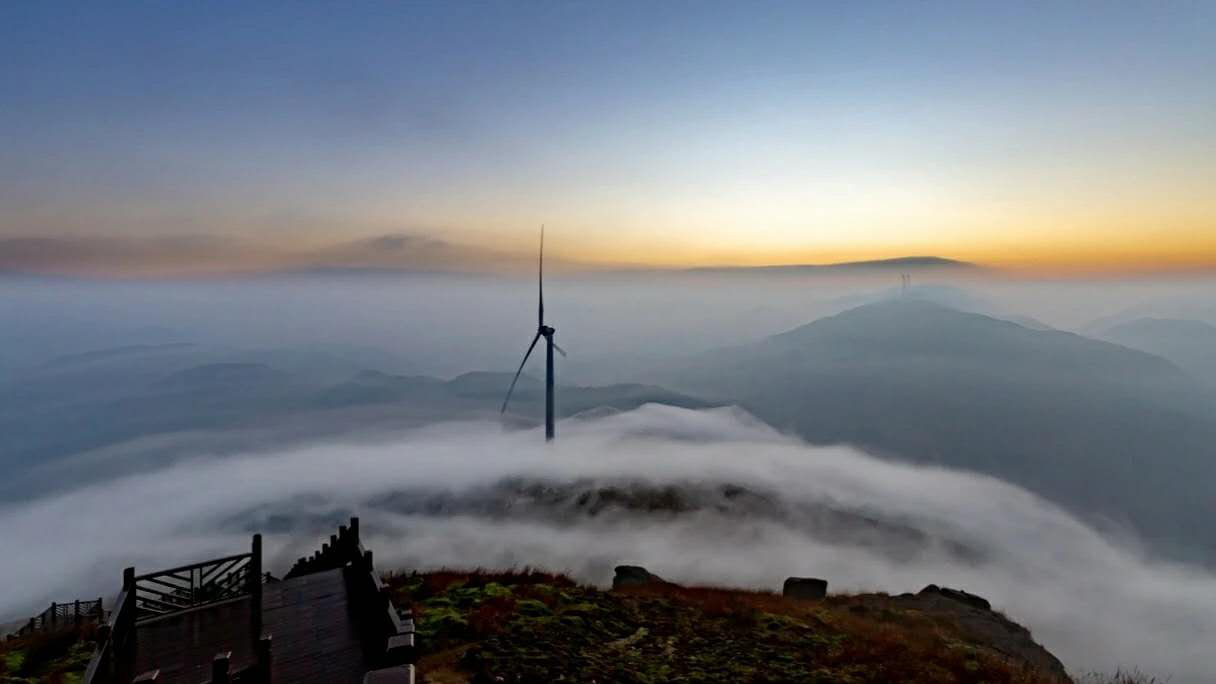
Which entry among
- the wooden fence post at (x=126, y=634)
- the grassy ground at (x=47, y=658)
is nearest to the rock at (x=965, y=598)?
the wooden fence post at (x=126, y=634)

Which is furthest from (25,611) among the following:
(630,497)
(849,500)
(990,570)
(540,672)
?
(990,570)

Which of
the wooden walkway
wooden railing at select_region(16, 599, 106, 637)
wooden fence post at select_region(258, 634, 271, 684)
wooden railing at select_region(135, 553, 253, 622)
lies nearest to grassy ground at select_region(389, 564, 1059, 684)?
the wooden walkway

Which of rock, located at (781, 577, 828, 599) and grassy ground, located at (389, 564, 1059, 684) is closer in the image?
grassy ground, located at (389, 564, 1059, 684)

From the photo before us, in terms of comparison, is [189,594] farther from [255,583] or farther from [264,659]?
[264,659]

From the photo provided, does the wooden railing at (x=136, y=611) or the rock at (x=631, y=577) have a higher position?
the wooden railing at (x=136, y=611)

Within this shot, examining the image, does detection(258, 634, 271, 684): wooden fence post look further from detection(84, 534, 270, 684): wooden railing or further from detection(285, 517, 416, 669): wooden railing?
detection(285, 517, 416, 669): wooden railing

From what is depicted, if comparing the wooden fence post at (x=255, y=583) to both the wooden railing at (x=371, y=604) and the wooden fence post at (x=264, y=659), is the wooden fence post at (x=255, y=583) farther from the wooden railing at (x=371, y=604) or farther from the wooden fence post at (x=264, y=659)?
the wooden fence post at (x=264, y=659)

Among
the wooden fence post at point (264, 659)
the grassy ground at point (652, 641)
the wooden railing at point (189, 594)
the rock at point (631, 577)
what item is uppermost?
the wooden fence post at point (264, 659)
